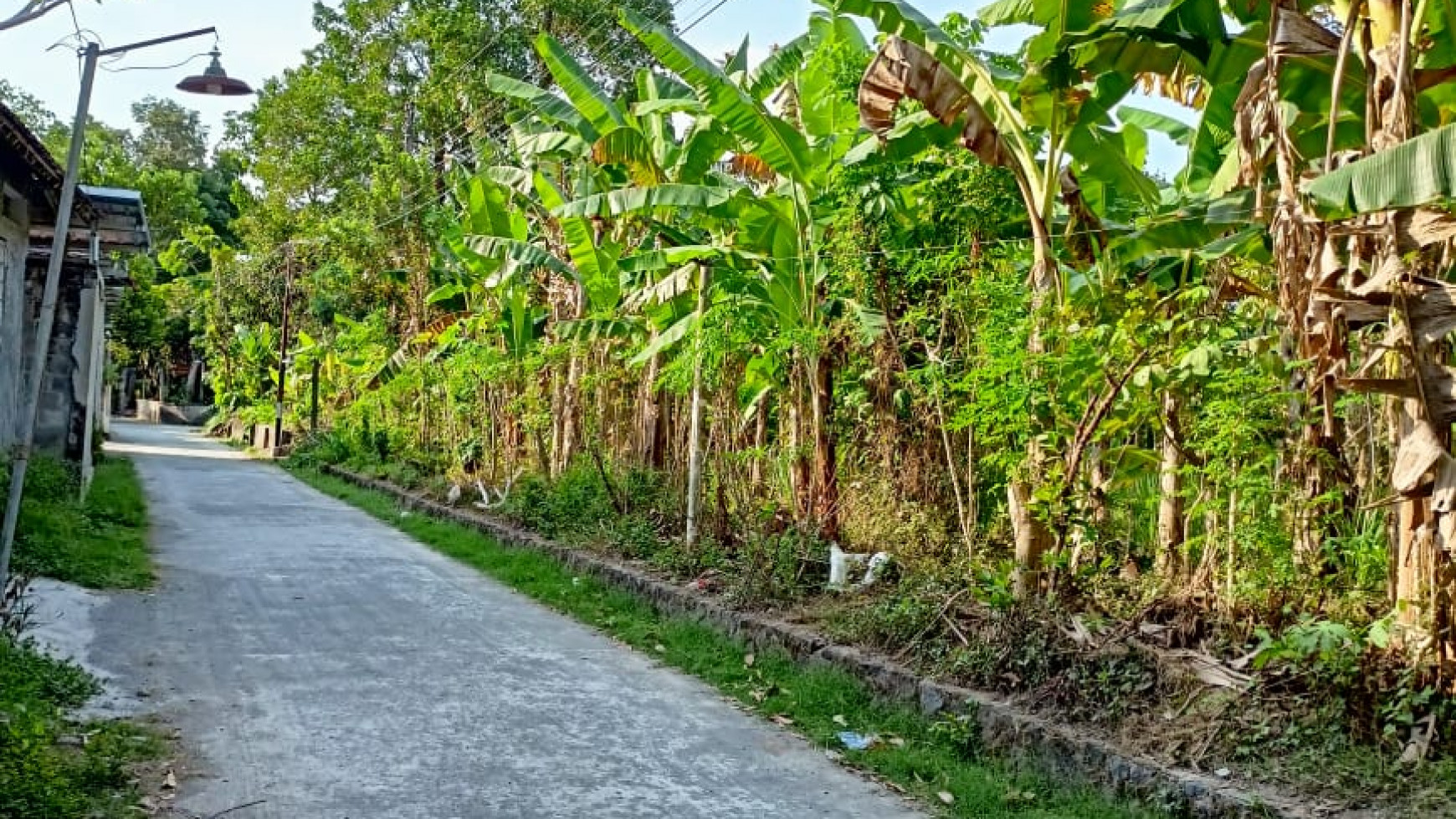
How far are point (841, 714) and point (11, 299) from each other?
10728 millimetres

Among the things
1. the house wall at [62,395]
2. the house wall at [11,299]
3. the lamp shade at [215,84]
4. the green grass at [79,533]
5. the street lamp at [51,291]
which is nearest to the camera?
the street lamp at [51,291]

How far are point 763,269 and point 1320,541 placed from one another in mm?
5042

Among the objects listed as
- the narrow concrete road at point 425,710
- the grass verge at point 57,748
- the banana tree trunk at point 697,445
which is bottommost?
the narrow concrete road at point 425,710

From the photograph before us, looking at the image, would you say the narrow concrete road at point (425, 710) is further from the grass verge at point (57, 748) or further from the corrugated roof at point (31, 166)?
the corrugated roof at point (31, 166)

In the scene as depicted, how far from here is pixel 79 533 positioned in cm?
1174

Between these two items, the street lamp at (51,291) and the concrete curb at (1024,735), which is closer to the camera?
the concrete curb at (1024,735)

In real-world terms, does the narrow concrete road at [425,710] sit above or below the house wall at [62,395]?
below

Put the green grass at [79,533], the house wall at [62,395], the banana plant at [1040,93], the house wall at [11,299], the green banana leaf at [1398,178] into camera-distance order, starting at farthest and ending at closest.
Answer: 1. the house wall at [62,395]
2. the house wall at [11,299]
3. the green grass at [79,533]
4. the banana plant at [1040,93]
5. the green banana leaf at [1398,178]

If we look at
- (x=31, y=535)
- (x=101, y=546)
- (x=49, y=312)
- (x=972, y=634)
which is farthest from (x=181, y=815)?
(x=101, y=546)

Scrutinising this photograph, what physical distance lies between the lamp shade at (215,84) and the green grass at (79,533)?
12.0 ft

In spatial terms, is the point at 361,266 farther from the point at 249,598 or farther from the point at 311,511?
the point at 249,598

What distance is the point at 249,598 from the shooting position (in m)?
9.88

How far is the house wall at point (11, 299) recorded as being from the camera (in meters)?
12.4

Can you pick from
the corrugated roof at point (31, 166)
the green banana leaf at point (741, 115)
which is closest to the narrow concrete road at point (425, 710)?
the corrugated roof at point (31, 166)
